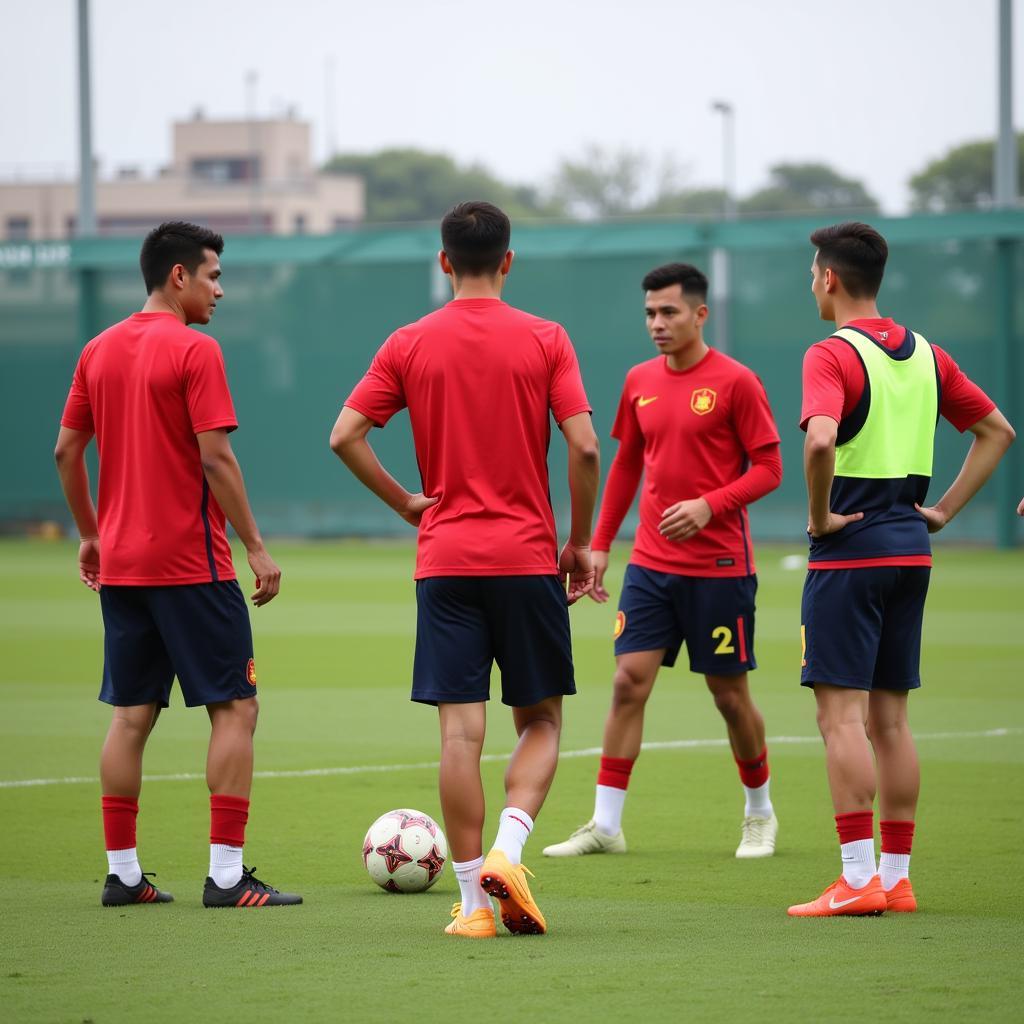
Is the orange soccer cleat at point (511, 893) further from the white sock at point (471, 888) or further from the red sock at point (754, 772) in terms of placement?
the red sock at point (754, 772)

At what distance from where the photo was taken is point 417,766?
9.14m

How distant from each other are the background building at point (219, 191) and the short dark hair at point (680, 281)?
74.9 m

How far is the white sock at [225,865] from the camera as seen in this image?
5910 millimetres

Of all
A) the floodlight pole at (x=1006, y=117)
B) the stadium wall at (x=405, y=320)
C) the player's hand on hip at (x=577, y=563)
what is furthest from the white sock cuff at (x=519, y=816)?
the floodlight pole at (x=1006, y=117)

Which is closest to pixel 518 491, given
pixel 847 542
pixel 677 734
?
pixel 847 542

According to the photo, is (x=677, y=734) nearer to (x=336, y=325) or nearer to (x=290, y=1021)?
(x=290, y=1021)

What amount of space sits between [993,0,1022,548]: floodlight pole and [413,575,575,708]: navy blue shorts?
20933mm

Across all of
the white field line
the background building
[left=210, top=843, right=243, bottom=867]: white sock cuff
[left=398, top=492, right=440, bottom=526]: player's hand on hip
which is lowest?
the white field line

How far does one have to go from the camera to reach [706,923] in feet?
18.4

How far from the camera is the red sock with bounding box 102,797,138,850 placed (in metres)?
6.01

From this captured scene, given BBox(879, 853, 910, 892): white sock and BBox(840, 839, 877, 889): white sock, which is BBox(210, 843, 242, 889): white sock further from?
BBox(879, 853, 910, 892): white sock

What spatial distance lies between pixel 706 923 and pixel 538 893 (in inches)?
33.5

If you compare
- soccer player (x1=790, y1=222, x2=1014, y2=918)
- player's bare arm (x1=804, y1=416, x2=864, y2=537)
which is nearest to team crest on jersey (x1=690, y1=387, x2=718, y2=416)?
soccer player (x1=790, y1=222, x2=1014, y2=918)

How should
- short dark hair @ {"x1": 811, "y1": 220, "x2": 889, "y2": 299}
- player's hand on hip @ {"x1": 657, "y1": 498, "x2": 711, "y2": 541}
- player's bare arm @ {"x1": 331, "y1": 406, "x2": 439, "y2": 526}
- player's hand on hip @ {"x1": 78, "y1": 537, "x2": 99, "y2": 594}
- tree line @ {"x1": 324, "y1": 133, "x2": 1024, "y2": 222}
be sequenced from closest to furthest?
player's bare arm @ {"x1": 331, "y1": 406, "x2": 439, "y2": 526}
short dark hair @ {"x1": 811, "y1": 220, "x2": 889, "y2": 299}
player's hand on hip @ {"x1": 78, "y1": 537, "x2": 99, "y2": 594}
player's hand on hip @ {"x1": 657, "y1": 498, "x2": 711, "y2": 541}
tree line @ {"x1": 324, "y1": 133, "x2": 1024, "y2": 222}
